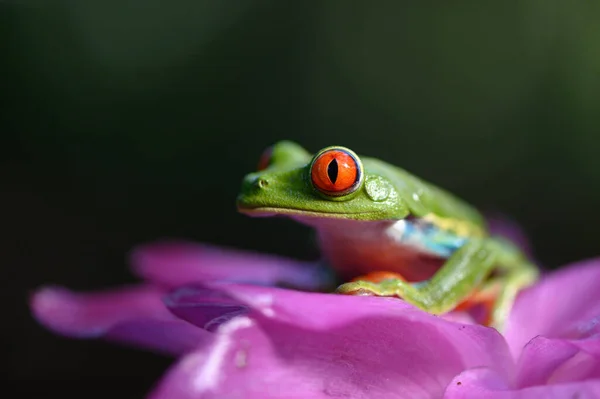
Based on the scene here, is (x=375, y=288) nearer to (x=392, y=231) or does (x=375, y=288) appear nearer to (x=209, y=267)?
(x=392, y=231)

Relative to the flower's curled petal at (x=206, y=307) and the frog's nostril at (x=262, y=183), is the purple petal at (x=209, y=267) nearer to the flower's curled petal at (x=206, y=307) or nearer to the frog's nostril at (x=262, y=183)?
the frog's nostril at (x=262, y=183)

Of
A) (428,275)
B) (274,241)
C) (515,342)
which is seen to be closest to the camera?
(515,342)

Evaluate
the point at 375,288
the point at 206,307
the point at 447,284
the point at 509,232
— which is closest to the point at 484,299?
the point at 447,284

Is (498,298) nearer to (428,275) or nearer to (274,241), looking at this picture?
(428,275)

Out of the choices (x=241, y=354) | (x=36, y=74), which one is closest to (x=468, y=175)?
(x=36, y=74)

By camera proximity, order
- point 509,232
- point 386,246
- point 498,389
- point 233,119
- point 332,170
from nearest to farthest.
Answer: point 498,389 < point 332,170 < point 386,246 < point 509,232 < point 233,119

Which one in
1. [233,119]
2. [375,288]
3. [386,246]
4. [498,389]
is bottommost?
[498,389]

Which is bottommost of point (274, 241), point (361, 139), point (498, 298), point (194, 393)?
point (194, 393)
